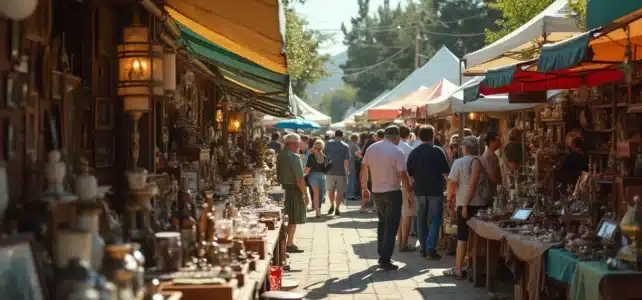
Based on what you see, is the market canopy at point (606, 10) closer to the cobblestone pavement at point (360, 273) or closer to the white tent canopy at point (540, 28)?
the white tent canopy at point (540, 28)

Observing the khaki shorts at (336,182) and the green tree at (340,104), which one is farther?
the green tree at (340,104)

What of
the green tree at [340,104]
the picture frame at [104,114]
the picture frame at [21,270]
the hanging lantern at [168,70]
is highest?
→ the green tree at [340,104]

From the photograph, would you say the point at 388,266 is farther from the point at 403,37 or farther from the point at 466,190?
the point at 403,37

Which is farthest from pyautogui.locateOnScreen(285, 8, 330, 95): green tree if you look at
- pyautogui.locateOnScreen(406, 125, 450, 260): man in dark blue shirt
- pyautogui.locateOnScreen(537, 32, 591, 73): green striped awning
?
pyautogui.locateOnScreen(537, 32, 591, 73): green striped awning

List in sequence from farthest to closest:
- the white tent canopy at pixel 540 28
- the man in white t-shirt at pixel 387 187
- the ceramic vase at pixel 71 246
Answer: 1. the man in white t-shirt at pixel 387 187
2. the white tent canopy at pixel 540 28
3. the ceramic vase at pixel 71 246

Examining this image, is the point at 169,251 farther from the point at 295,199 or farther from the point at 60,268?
the point at 295,199

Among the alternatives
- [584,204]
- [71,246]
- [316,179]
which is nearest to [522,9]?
[316,179]

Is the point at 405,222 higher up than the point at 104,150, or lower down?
lower down

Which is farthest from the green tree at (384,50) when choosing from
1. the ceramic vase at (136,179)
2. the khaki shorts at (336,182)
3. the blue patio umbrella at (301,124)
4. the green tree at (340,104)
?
the ceramic vase at (136,179)

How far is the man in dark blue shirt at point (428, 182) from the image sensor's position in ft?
44.8

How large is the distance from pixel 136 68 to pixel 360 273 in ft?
20.1

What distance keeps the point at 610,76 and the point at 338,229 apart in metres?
7.26

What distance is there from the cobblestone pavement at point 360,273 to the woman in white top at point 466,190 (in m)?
0.46

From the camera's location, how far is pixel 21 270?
4.20 m
